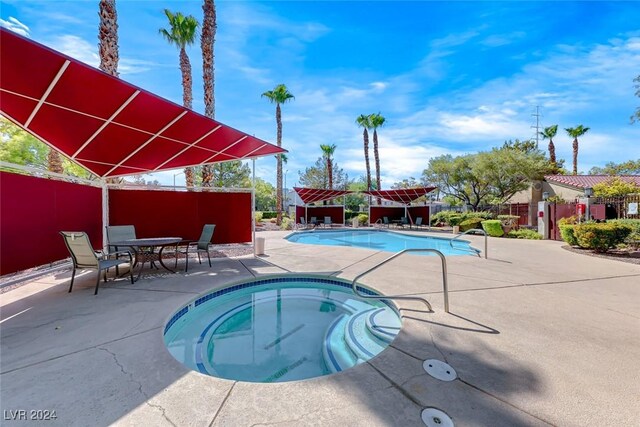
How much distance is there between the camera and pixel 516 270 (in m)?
6.04

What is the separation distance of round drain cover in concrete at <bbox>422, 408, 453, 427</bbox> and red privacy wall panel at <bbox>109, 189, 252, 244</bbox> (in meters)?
8.62

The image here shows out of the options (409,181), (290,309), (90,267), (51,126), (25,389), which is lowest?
(290,309)

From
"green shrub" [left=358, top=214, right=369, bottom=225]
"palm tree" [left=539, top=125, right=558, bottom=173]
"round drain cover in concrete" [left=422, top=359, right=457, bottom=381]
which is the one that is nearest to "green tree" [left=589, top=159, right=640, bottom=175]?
"palm tree" [left=539, top=125, right=558, bottom=173]

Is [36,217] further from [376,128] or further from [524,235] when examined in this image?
[376,128]

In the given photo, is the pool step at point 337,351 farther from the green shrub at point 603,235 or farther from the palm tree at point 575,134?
the palm tree at point 575,134

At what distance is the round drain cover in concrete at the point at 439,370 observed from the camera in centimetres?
Answer: 217

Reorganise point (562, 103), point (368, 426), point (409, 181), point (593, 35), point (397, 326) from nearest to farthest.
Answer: point (368, 426) → point (397, 326) → point (593, 35) → point (562, 103) → point (409, 181)

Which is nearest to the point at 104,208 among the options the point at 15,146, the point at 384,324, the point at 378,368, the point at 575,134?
the point at 384,324

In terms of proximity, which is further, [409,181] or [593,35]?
[409,181]

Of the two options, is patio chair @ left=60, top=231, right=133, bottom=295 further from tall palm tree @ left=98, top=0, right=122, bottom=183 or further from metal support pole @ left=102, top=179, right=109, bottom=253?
tall palm tree @ left=98, top=0, right=122, bottom=183

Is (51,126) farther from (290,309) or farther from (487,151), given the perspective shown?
(487,151)

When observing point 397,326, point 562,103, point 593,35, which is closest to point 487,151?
point 562,103

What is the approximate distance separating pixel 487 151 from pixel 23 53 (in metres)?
26.0

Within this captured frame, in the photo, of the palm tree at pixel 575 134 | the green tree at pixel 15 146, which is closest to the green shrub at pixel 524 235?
the palm tree at pixel 575 134
